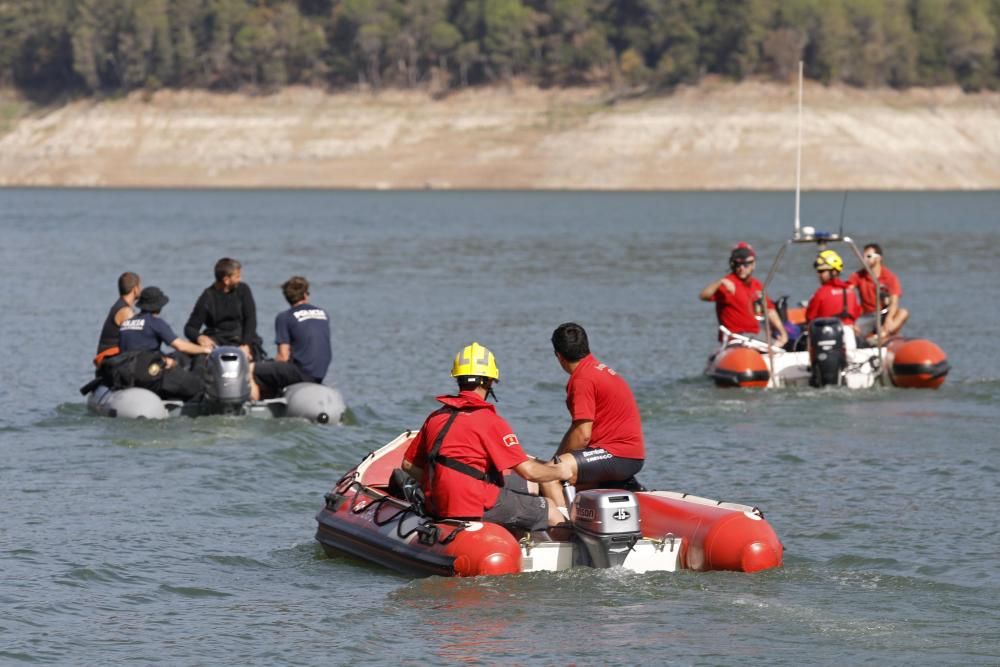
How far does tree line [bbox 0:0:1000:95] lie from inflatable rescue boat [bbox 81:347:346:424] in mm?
101272

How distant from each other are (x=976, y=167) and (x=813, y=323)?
9214cm

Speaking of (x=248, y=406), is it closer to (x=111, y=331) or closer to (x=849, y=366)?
(x=111, y=331)

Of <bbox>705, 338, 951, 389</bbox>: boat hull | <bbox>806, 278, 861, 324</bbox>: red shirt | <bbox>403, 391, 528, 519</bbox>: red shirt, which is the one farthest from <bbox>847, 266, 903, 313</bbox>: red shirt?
<bbox>403, 391, 528, 519</bbox>: red shirt

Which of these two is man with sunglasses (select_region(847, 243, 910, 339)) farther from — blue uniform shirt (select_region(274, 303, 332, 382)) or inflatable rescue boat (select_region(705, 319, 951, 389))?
blue uniform shirt (select_region(274, 303, 332, 382))

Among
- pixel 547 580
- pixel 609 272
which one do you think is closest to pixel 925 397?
pixel 547 580

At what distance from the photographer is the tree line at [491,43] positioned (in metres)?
121

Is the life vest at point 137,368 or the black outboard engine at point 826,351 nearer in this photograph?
the life vest at point 137,368

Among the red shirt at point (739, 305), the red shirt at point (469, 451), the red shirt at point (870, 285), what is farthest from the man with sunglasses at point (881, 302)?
the red shirt at point (469, 451)

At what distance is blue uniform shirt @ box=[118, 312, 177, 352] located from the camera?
18.6 m

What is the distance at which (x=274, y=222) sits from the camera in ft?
247

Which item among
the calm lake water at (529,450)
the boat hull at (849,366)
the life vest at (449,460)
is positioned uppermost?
the life vest at (449,460)

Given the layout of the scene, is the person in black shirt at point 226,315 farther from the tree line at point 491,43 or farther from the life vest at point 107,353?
the tree line at point 491,43

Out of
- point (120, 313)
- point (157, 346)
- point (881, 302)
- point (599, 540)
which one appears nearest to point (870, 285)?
point (881, 302)

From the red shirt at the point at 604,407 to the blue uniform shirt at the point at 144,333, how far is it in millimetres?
7274
